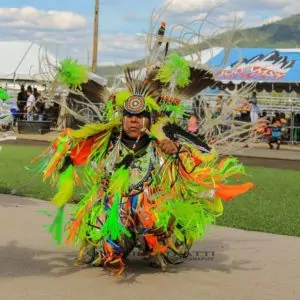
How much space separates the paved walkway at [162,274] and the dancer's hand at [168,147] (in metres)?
1.04

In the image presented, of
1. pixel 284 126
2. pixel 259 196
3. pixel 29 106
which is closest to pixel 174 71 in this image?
pixel 259 196

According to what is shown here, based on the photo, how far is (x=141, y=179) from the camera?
222 inches

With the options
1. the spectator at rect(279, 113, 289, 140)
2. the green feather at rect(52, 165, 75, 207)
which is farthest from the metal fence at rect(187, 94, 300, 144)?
the green feather at rect(52, 165, 75, 207)

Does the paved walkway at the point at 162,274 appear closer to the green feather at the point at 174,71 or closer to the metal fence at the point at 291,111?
the green feather at the point at 174,71

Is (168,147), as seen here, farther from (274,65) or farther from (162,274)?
(274,65)

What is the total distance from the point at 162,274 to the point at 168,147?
108 cm

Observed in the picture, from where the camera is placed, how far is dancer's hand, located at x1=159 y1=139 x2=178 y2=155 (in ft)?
18.4

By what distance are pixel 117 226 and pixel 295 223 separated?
4.06 metres

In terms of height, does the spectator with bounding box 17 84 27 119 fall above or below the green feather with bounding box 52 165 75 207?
above

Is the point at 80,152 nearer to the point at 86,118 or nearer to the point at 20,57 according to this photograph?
the point at 86,118

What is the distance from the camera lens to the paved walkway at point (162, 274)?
5.04 m

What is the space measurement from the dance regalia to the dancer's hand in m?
0.04

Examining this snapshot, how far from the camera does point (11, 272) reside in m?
5.56

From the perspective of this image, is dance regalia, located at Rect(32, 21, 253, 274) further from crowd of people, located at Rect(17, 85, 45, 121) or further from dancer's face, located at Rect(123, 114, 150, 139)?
crowd of people, located at Rect(17, 85, 45, 121)
